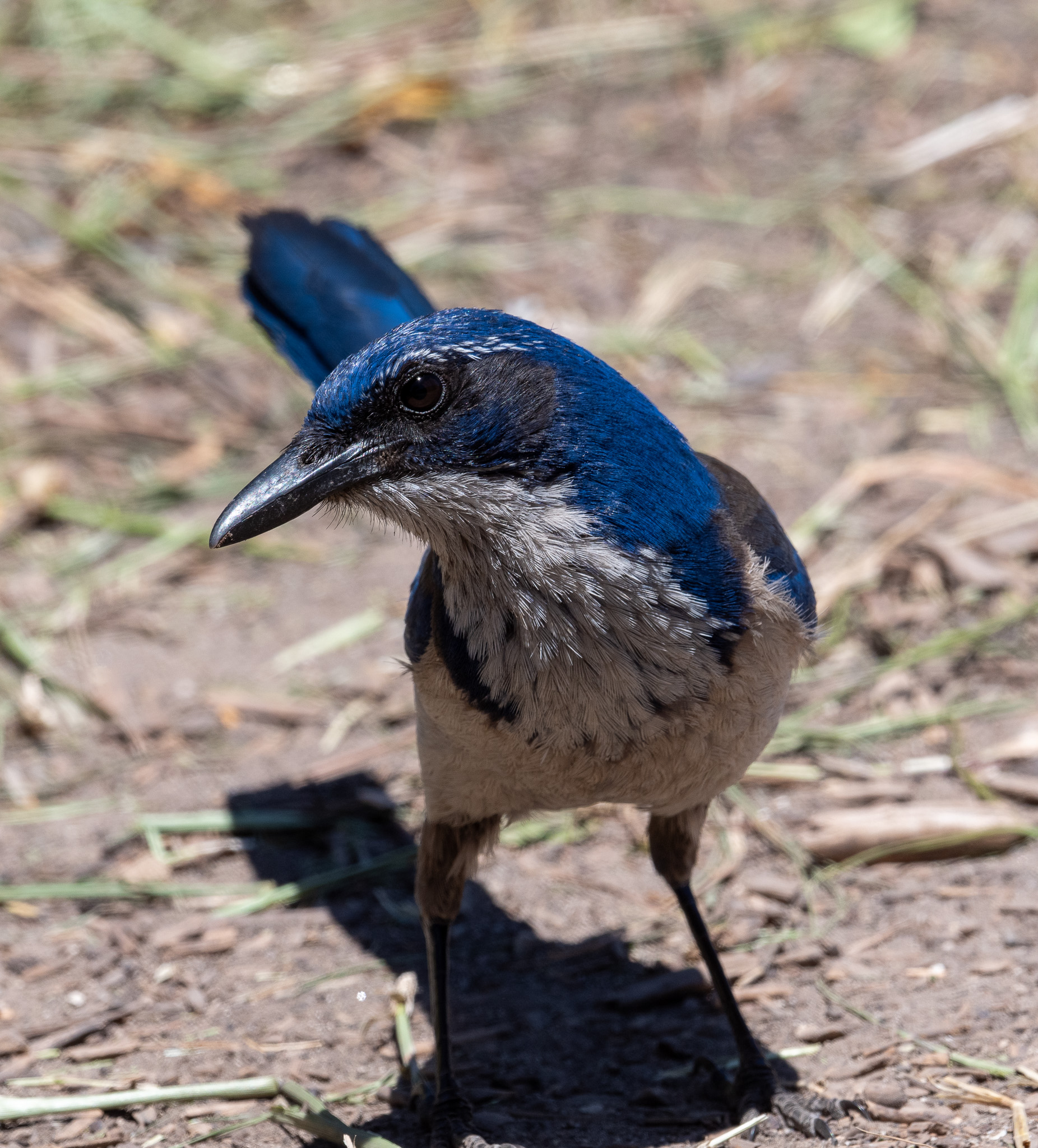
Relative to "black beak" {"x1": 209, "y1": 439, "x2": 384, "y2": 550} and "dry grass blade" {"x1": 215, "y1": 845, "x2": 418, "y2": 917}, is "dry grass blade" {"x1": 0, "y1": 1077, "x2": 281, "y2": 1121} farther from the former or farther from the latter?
"black beak" {"x1": 209, "y1": 439, "x2": 384, "y2": 550}

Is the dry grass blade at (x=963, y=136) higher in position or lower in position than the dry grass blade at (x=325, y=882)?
higher

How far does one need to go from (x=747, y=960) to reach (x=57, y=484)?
3.66 meters

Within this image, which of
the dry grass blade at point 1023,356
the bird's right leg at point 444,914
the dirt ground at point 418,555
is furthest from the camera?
the dry grass blade at point 1023,356

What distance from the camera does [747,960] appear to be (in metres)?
4.22

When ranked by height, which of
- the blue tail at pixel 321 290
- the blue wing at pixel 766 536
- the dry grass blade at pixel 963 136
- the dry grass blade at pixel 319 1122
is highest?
the dry grass blade at pixel 963 136

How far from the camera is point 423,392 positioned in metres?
3.00

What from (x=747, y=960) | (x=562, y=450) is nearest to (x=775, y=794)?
(x=747, y=960)

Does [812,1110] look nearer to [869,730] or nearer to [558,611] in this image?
[558,611]

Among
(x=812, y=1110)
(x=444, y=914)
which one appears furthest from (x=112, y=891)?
(x=812, y=1110)

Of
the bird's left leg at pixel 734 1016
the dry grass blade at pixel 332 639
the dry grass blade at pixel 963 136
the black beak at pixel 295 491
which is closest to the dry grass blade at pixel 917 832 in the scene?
the bird's left leg at pixel 734 1016

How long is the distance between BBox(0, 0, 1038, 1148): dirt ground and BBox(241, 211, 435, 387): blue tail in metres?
1.41

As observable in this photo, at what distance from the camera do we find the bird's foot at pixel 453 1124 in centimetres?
345

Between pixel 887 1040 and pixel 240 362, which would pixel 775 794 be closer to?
pixel 887 1040

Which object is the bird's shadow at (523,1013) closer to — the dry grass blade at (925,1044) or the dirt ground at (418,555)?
the dirt ground at (418,555)
